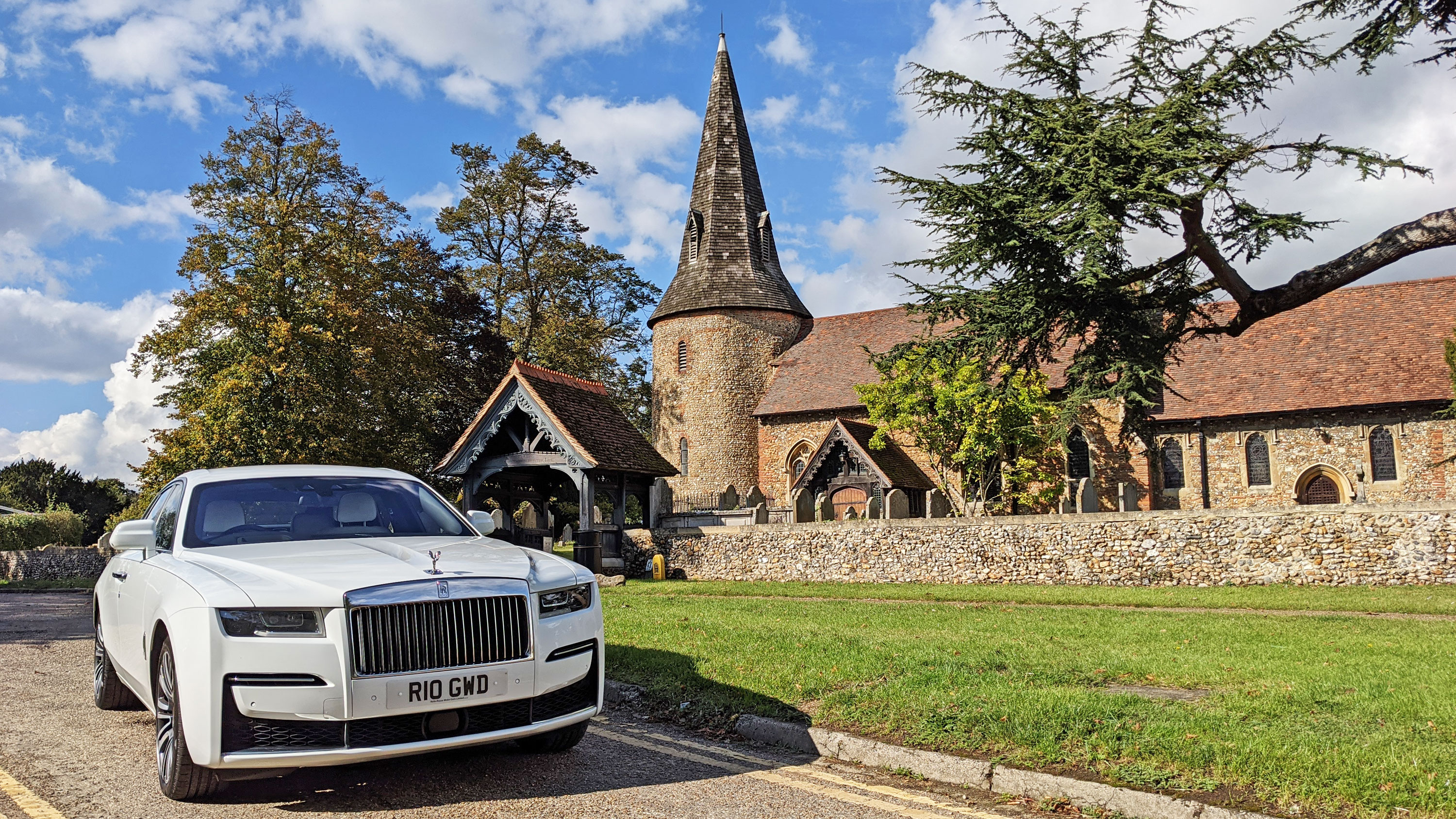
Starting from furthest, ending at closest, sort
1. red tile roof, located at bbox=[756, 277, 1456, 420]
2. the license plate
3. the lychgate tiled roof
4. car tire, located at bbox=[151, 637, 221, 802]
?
red tile roof, located at bbox=[756, 277, 1456, 420] < the lychgate tiled roof < car tire, located at bbox=[151, 637, 221, 802] < the license plate

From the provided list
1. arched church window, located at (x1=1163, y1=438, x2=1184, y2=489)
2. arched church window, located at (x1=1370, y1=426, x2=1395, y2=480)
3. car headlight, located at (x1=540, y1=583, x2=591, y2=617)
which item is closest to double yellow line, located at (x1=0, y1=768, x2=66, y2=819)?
car headlight, located at (x1=540, y1=583, x2=591, y2=617)

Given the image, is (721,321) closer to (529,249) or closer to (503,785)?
(529,249)

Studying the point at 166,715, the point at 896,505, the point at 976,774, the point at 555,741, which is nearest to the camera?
the point at 166,715

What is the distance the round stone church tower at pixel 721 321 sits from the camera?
1521 inches

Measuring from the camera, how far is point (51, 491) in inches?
2527

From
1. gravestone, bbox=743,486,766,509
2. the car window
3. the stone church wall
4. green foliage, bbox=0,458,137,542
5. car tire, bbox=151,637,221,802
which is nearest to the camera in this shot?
car tire, bbox=151,637,221,802

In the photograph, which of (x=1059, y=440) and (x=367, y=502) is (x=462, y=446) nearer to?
(x=1059, y=440)

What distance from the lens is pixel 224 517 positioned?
599 centimetres

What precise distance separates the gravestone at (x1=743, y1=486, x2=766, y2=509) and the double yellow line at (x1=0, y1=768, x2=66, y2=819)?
29907 mm

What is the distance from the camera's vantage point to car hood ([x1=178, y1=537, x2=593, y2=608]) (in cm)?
457

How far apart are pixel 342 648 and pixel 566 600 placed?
3.96 ft

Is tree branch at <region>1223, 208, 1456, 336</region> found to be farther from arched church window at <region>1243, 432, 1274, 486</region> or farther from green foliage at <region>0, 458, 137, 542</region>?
green foliage at <region>0, 458, 137, 542</region>

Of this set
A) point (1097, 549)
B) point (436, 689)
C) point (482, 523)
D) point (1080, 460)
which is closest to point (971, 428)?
point (1080, 460)

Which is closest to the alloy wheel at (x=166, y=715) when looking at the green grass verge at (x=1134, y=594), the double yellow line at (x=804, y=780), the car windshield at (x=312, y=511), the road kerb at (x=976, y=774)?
the car windshield at (x=312, y=511)
